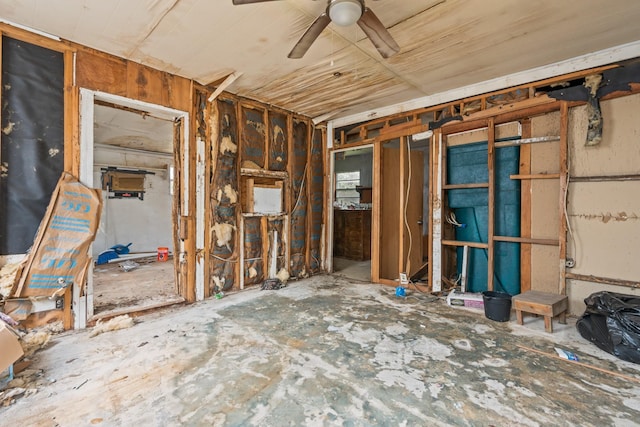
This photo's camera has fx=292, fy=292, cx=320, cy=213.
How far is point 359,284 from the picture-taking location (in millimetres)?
4738

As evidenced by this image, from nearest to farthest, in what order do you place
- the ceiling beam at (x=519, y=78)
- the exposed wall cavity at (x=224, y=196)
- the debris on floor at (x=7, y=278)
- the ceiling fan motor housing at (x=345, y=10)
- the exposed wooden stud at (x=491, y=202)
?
the ceiling fan motor housing at (x=345, y=10), the debris on floor at (x=7, y=278), the ceiling beam at (x=519, y=78), the exposed wooden stud at (x=491, y=202), the exposed wall cavity at (x=224, y=196)

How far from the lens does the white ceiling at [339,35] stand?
95.2 inches

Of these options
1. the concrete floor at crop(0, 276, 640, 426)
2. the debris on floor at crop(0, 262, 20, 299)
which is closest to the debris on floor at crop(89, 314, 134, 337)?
the concrete floor at crop(0, 276, 640, 426)

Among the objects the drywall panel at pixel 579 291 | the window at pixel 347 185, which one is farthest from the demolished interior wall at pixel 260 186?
the window at pixel 347 185

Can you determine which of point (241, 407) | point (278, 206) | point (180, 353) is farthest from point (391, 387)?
point (278, 206)

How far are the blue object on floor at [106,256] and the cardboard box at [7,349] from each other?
15.6 feet

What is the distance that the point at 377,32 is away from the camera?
7.35ft

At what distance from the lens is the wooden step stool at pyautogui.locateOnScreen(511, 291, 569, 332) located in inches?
110

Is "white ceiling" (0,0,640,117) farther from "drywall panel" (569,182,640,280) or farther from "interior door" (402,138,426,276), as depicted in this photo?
"drywall panel" (569,182,640,280)

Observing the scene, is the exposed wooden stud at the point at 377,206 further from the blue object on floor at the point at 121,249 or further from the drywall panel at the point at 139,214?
the blue object on floor at the point at 121,249

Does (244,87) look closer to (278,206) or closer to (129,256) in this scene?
(278,206)

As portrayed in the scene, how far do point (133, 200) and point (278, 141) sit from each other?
4.86 meters

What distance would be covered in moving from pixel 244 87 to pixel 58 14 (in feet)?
6.34

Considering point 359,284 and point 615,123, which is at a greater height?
point 615,123
